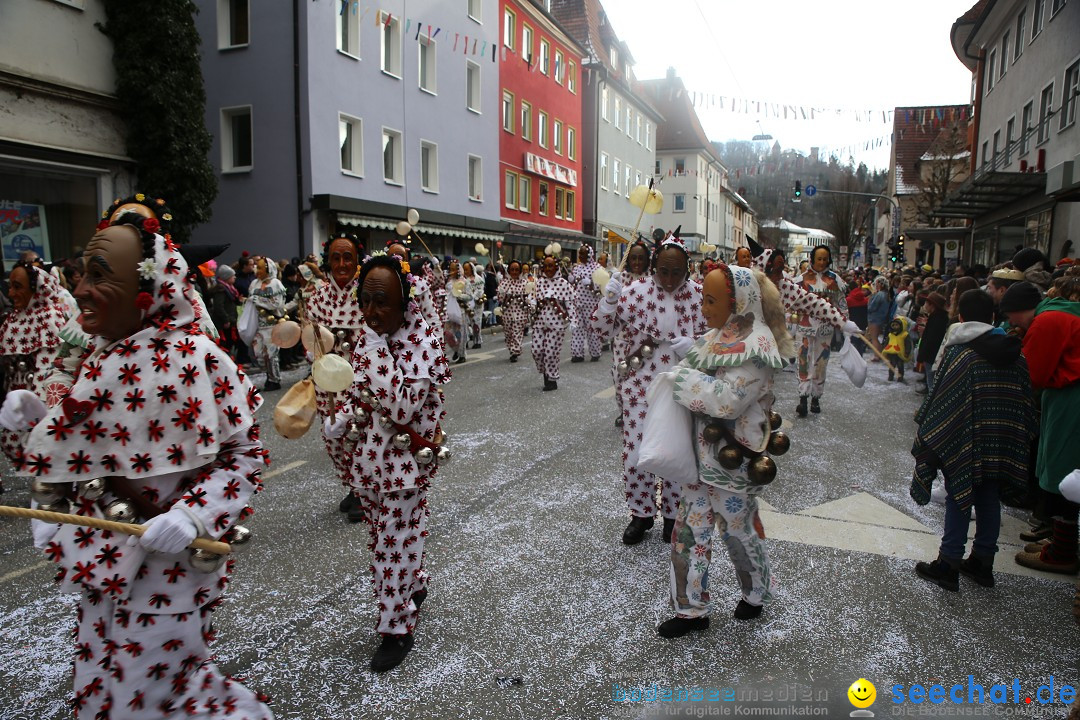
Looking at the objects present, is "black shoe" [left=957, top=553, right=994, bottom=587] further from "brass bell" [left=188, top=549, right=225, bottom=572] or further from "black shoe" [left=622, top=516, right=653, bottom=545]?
"brass bell" [left=188, top=549, right=225, bottom=572]

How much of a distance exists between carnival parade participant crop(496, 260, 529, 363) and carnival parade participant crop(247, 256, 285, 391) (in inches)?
184

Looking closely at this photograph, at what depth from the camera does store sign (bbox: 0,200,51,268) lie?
40.1ft

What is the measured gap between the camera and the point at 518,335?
561 inches

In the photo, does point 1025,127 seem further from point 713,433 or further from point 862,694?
point 862,694

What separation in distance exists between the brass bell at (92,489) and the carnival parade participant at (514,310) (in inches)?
466

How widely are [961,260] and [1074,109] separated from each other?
46.5 ft

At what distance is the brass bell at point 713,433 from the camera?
3391 millimetres

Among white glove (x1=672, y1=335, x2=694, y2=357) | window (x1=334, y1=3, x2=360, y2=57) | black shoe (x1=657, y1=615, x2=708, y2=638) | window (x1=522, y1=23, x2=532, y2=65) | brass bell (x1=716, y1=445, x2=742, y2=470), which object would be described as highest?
window (x1=522, y1=23, x2=532, y2=65)

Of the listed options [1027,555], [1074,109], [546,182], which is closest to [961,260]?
[1074,109]

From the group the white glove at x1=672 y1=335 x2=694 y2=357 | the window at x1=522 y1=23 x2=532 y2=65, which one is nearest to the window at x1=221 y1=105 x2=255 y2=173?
the window at x1=522 y1=23 x2=532 y2=65

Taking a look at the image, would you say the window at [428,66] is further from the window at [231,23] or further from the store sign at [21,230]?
the store sign at [21,230]

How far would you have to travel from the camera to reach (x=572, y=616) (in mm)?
3766

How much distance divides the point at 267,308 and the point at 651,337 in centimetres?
725

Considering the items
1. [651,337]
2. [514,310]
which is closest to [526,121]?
[514,310]
